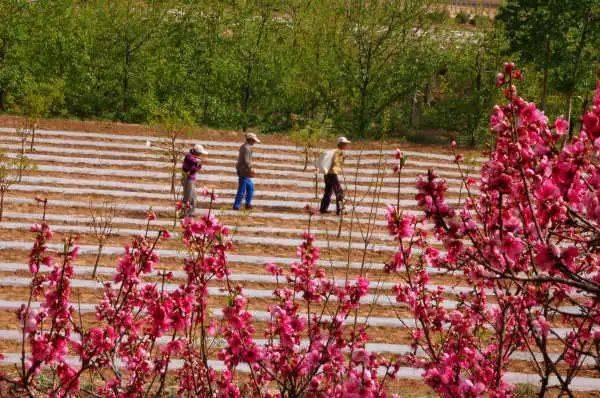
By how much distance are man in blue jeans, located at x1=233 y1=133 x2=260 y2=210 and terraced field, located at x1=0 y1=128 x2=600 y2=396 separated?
9.8 inches

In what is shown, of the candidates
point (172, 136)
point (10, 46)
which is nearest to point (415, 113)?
point (172, 136)

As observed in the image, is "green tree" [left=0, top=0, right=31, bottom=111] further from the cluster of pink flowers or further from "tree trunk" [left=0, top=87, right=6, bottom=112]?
the cluster of pink flowers

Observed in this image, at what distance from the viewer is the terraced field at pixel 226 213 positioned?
403 inches

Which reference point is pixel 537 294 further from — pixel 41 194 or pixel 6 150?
pixel 6 150

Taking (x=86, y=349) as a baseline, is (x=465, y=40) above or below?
above

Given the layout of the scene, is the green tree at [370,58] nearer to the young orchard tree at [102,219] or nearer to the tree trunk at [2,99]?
the tree trunk at [2,99]

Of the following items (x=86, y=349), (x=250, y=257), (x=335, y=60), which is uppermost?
(x=335, y=60)

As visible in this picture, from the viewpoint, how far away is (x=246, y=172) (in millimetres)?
14359

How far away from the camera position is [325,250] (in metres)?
13.1

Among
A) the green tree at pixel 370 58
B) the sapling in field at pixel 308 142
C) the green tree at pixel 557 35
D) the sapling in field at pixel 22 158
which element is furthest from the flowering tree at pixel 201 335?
the green tree at pixel 370 58

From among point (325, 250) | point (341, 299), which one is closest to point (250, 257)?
point (325, 250)

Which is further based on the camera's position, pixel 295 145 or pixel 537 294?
pixel 295 145

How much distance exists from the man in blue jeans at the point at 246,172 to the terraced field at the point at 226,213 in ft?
0.82

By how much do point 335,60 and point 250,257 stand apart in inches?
543
